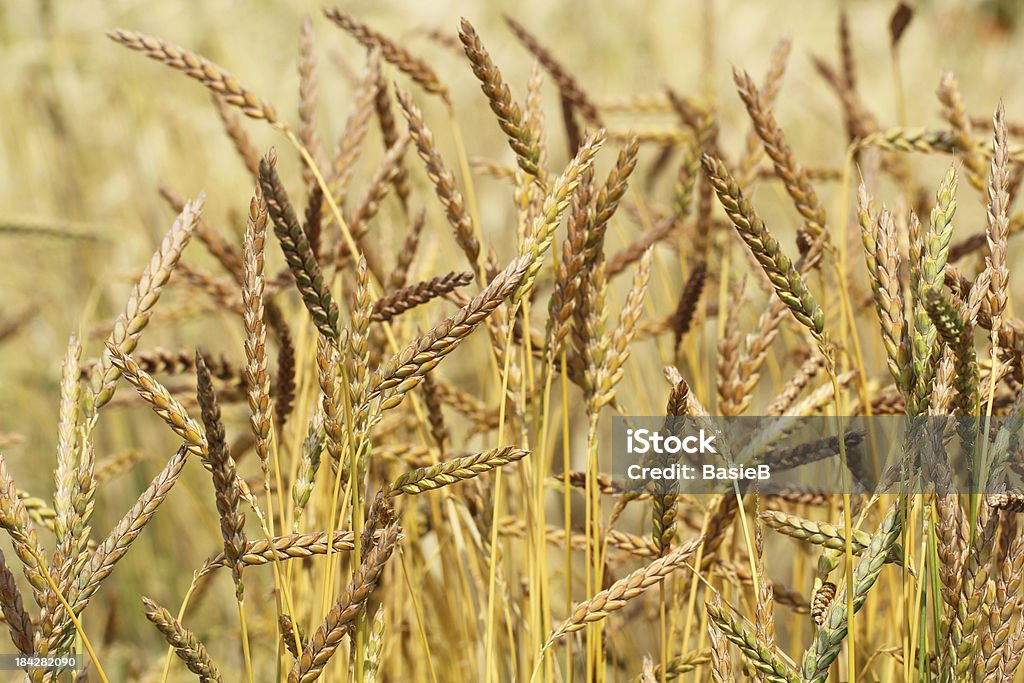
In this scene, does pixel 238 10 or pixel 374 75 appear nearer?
pixel 374 75

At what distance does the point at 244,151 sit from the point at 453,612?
44 centimetres

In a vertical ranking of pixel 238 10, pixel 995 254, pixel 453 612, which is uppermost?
pixel 238 10

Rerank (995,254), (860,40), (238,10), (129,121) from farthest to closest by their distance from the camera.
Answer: (860,40) → (238,10) → (129,121) → (995,254)

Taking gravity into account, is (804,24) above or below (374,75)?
above

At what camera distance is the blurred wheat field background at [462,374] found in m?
0.44

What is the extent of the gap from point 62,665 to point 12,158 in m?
1.50

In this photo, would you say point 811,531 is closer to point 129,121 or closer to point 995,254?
point 995,254

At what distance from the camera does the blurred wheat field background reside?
0.44 m

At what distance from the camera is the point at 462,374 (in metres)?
1.45

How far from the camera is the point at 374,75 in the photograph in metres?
0.71

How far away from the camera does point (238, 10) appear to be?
71.4 inches

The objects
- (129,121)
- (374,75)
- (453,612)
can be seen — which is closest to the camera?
(374,75)

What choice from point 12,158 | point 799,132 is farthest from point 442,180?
point 799,132

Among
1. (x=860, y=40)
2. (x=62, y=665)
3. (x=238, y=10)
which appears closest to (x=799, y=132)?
(x=860, y=40)
